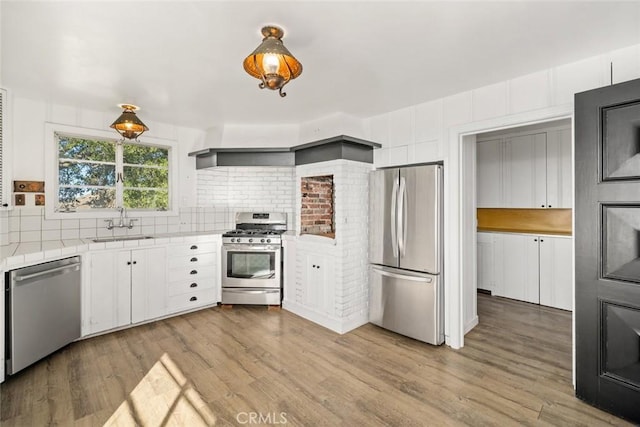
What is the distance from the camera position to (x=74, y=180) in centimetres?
362

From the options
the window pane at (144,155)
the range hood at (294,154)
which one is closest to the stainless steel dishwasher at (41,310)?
the window pane at (144,155)

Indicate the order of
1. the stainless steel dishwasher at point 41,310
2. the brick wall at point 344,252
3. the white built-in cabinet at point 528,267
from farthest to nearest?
1. the white built-in cabinet at point 528,267
2. the brick wall at point 344,252
3. the stainless steel dishwasher at point 41,310

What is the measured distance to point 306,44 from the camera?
2.07 meters

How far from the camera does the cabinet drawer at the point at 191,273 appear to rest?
3795 mm

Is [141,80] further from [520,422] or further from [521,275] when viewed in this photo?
[521,275]

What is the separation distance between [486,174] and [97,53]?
506cm

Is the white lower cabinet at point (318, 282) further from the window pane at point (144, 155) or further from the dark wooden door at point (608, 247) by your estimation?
the window pane at point (144, 155)

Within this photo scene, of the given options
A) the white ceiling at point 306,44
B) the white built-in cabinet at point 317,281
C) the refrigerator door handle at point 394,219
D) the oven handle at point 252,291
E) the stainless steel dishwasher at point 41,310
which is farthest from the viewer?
the oven handle at point 252,291

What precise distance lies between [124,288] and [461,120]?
396 cm

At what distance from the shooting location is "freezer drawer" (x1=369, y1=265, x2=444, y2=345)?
301cm

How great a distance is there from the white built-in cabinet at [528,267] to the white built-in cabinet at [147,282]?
158 inches

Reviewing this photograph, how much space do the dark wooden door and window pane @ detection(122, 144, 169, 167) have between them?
457 centimetres

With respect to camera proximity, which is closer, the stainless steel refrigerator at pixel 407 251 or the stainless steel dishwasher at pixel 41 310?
the stainless steel dishwasher at pixel 41 310

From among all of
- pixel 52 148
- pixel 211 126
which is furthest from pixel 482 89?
pixel 52 148
